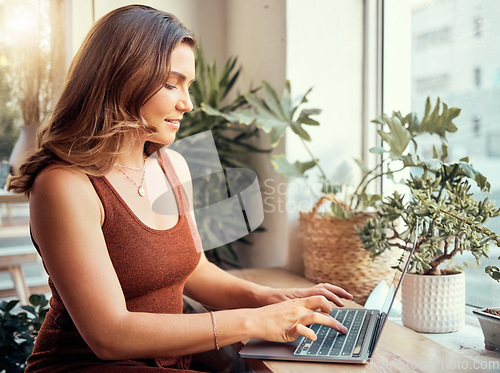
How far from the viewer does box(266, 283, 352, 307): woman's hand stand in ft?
4.05

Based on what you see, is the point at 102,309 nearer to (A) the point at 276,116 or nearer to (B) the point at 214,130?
(A) the point at 276,116

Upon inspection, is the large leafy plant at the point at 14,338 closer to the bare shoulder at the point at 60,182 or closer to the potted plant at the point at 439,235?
the bare shoulder at the point at 60,182

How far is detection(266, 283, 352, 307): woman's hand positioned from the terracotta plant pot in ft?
1.00

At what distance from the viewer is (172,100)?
1189mm

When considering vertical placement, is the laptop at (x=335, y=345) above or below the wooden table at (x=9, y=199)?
below

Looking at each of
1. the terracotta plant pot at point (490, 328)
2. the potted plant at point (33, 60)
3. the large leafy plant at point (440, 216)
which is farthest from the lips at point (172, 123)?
the potted plant at point (33, 60)

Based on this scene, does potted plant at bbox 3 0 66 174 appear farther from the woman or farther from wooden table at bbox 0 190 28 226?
the woman

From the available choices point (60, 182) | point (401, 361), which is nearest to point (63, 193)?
point (60, 182)

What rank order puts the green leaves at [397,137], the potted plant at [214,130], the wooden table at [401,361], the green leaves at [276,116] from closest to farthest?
the wooden table at [401,361] < the green leaves at [397,137] < the green leaves at [276,116] < the potted plant at [214,130]

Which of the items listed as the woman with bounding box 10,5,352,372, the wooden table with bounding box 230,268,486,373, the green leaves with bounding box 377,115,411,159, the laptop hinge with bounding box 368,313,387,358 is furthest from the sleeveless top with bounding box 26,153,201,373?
the green leaves with bounding box 377,115,411,159

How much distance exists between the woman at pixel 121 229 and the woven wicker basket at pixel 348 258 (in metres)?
0.38

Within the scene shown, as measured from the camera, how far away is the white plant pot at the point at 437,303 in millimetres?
1294

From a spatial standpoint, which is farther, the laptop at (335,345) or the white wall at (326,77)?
the white wall at (326,77)

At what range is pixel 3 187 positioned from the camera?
2.18 metres
